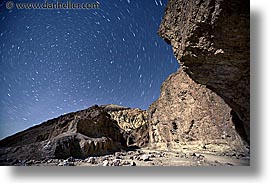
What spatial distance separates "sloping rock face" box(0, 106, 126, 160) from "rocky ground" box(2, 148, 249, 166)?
0.07 meters

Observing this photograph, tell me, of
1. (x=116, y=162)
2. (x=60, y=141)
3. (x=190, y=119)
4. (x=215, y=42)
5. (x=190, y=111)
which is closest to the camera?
(x=215, y=42)

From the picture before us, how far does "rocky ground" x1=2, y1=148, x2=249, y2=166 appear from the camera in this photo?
3.52 m

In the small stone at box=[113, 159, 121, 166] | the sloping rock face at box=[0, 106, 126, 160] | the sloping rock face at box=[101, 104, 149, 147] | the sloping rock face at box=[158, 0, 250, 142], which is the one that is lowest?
the small stone at box=[113, 159, 121, 166]

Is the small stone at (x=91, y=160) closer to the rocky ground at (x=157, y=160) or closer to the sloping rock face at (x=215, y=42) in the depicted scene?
the rocky ground at (x=157, y=160)

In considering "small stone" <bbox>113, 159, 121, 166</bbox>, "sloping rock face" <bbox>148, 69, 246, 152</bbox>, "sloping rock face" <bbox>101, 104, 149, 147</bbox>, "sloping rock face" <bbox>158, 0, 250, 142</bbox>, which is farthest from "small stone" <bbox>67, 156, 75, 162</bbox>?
"sloping rock face" <bbox>158, 0, 250, 142</bbox>

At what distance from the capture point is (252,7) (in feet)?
11.3

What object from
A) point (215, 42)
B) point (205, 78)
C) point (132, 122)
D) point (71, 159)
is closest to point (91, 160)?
point (71, 159)

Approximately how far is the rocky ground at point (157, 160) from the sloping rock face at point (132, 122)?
0.22 meters

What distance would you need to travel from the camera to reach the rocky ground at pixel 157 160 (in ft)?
11.5

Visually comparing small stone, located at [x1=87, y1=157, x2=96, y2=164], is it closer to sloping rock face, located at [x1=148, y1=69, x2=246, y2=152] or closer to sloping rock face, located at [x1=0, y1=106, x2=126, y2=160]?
sloping rock face, located at [x1=0, y1=106, x2=126, y2=160]

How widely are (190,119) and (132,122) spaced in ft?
2.56

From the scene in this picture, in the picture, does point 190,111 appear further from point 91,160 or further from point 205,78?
point 91,160

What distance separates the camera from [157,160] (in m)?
3.62
